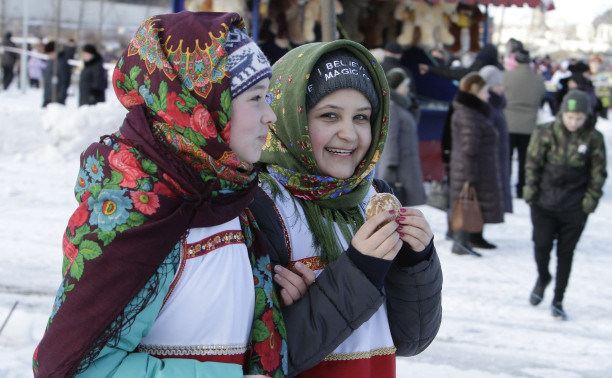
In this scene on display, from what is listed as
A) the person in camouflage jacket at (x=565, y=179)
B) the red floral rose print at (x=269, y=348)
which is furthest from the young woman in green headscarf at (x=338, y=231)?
the person in camouflage jacket at (x=565, y=179)

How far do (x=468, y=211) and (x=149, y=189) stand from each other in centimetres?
628

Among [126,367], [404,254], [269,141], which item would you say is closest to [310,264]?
[404,254]

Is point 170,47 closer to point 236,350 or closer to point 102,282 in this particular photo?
point 102,282

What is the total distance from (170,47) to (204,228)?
40 cm

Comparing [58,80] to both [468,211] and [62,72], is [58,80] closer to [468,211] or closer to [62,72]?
[62,72]

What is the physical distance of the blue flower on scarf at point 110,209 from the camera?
1561mm

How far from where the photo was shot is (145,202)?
1585mm

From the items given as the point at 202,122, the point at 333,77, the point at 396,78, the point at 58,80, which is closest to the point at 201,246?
the point at 202,122

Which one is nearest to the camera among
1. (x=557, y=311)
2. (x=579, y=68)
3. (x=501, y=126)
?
(x=557, y=311)

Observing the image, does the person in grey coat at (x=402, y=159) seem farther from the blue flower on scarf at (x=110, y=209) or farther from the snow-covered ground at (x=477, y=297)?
the blue flower on scarf at (x=110, y=209)

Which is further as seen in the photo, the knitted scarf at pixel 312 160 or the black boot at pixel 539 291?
the black boot at pixel 539 291

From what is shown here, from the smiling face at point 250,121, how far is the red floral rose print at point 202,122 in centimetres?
9

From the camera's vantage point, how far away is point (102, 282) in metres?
1.54

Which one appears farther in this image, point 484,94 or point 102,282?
point 484,94
